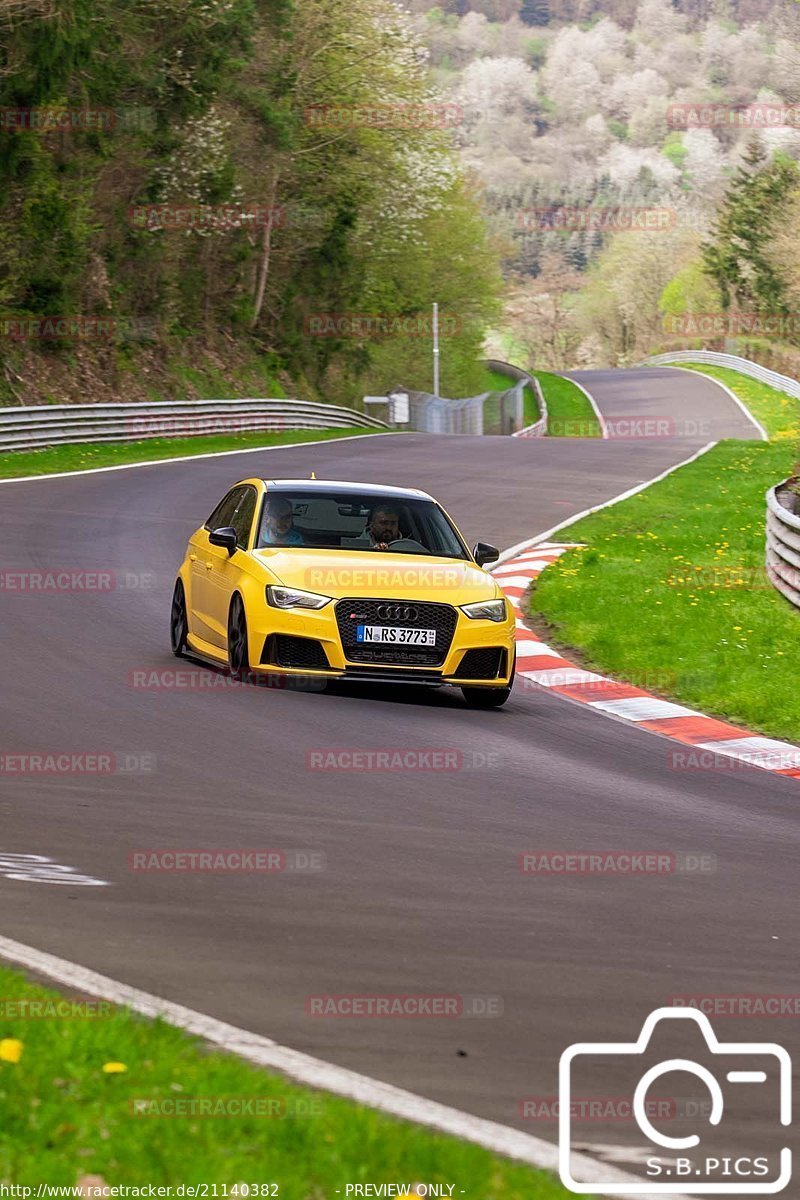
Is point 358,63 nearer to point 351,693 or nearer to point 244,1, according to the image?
point 244,1

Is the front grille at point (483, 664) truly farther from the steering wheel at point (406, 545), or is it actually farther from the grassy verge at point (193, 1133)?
the grassy verge at point (193, 1133)

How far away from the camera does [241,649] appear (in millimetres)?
12195

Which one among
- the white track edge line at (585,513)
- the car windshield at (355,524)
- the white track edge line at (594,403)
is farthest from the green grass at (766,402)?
the car windshield at (355,524)

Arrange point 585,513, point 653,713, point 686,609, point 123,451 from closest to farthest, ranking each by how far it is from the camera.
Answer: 1. point 653,713
2. point 686,609
3. point 585,513
4. point 123,451

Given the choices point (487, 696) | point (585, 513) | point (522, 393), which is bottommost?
point (522, 393)

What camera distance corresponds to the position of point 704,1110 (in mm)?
4598

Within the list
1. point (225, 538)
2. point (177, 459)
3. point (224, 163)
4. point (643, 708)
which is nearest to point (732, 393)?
point (224, 163)

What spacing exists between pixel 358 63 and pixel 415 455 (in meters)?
21.2

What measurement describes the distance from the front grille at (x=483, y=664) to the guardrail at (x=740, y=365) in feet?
229

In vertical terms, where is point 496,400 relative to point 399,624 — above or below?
below

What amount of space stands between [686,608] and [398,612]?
556 cm

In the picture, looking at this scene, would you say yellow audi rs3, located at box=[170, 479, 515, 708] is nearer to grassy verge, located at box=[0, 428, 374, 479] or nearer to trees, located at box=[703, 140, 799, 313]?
grassy verge, located at box=[0, 428, 374, 479]

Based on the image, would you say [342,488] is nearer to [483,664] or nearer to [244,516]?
[244,516]

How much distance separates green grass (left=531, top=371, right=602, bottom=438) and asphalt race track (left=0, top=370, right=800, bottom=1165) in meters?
58.7
